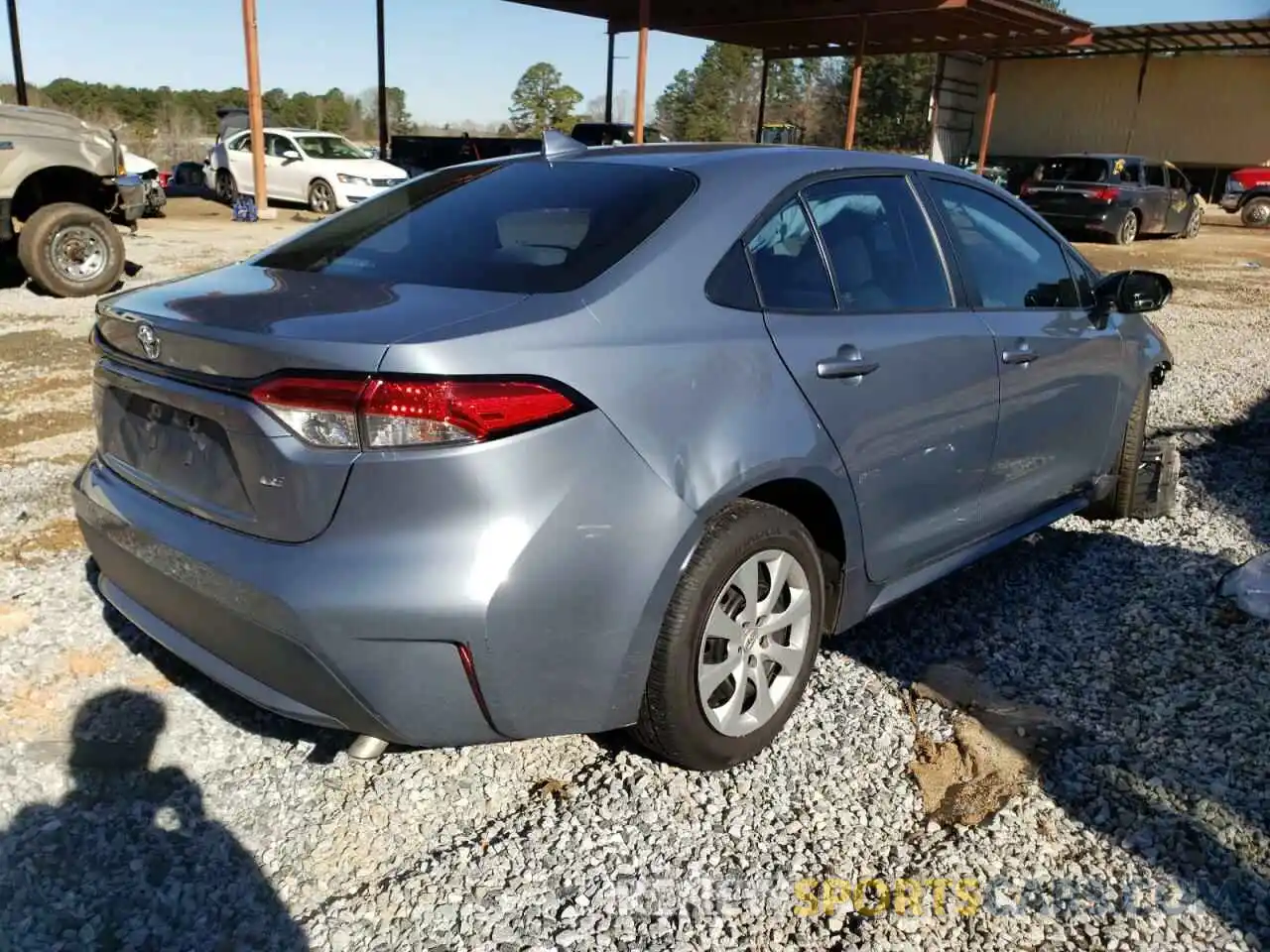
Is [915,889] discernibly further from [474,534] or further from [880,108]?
[880,108]

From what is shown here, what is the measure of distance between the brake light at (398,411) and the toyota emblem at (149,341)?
1.59 ft

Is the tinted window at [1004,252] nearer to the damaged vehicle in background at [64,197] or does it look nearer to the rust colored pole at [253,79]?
the damaged vehicle in background at [64,197]

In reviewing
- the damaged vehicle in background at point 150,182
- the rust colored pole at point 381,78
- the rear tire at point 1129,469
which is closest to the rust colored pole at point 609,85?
the rust colored pole at point 381,78

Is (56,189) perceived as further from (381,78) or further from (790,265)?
(381,78)

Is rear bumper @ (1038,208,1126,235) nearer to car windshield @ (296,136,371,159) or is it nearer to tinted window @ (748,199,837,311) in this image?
car windshield @ (296,136,371,159)

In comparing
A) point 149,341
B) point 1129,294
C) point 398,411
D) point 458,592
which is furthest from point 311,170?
point 458,592

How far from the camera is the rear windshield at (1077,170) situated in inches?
719

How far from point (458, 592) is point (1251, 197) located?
29793 millimetres

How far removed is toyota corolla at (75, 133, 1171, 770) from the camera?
6.76 ft

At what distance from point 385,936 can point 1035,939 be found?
1413mm

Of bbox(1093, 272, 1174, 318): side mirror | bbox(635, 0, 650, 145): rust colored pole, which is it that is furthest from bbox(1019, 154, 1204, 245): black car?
bbox(1093, 272, 1174, 318): side mirror

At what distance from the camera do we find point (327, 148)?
63.4 feet

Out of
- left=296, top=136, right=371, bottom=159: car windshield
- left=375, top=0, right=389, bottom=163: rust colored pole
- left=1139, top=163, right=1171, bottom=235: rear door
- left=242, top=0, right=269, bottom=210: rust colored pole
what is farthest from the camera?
left=375, top=0, right=389, bottom=163: rust colored pole

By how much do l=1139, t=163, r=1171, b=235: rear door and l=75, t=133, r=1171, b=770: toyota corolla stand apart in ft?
58.8
